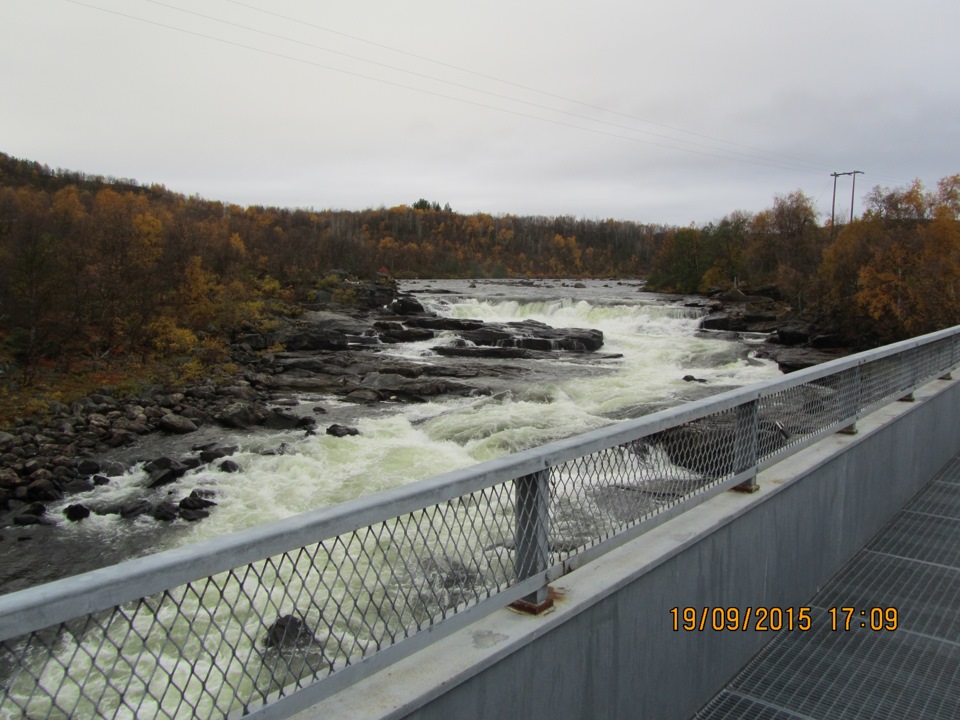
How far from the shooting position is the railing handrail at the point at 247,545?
1.31m

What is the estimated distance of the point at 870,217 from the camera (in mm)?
33938

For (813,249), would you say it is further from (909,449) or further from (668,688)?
(668,688)

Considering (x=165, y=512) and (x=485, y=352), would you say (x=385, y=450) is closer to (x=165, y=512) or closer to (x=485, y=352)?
(x=165, y=512)

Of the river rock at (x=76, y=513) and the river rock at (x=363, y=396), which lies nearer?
the river rock at (x=76, y=513)

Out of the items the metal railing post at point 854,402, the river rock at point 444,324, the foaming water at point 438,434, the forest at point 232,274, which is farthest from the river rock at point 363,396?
the metal railing post at point 854,402

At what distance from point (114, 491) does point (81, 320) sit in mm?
12663

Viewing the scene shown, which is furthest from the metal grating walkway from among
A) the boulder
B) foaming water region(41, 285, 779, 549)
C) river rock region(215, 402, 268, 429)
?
the boulder

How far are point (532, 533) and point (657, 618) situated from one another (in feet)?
2.79

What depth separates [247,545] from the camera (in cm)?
162

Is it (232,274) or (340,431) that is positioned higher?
(232,274)

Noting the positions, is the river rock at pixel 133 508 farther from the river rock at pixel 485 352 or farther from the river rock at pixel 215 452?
the river rock at pixel 485 352

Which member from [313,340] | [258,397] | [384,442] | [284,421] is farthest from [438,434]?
[313,340]

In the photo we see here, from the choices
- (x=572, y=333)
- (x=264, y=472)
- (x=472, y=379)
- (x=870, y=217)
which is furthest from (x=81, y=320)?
(x=870, y=217)

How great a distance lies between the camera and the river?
958cm
